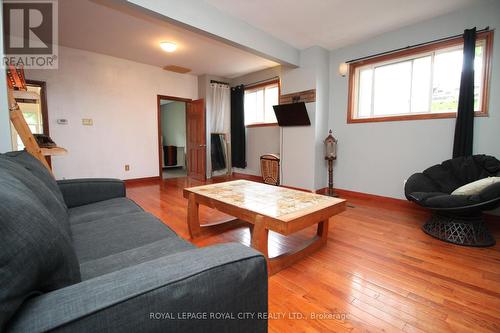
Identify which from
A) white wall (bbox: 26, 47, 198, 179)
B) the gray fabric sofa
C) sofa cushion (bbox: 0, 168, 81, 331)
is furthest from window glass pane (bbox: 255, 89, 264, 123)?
sofa cushion (bbox: 0, 168, 81, 331)

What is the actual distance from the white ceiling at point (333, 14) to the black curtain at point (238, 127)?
229cm

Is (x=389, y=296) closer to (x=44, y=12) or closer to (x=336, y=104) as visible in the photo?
(x=336, y=104)

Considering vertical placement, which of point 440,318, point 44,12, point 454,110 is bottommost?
point 440,318

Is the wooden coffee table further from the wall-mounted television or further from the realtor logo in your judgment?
the realtor logo

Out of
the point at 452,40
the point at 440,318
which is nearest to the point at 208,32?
the point at 452,40

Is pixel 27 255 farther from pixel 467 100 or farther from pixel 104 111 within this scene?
pixel 104 111

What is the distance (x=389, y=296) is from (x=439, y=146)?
2.51 m

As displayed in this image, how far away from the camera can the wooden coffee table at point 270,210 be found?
1643mm

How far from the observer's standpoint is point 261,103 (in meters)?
5.56

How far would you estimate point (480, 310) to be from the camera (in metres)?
1.40

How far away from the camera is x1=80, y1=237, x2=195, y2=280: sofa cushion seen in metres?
0.96

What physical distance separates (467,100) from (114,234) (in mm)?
3794

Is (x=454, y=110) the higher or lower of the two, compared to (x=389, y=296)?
higher

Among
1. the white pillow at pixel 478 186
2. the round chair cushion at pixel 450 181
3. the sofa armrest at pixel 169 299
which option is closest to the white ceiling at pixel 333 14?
the round chair cushion at pixel 450 181
